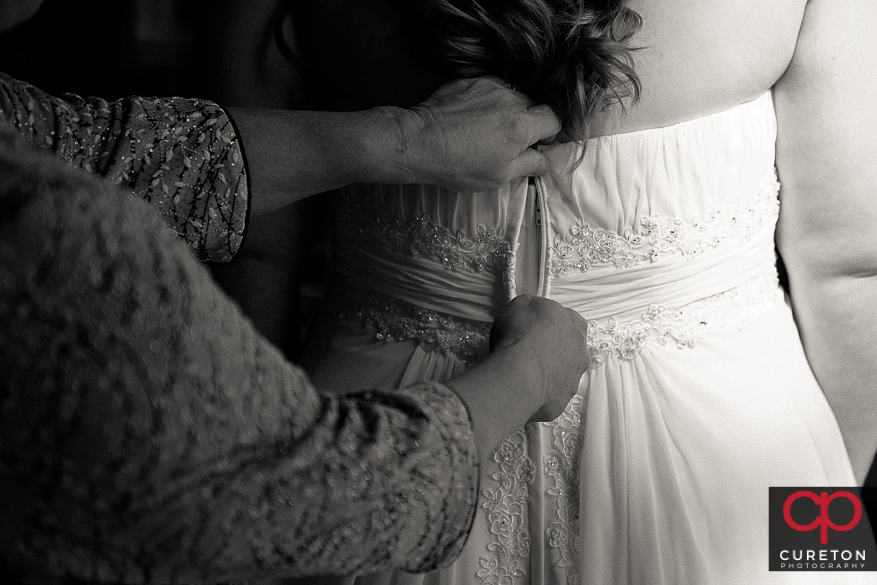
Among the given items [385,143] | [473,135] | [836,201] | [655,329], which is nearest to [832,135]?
[836,201]

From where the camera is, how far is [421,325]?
999 millimetres

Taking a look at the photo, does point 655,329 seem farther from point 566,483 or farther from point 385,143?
point 385,143

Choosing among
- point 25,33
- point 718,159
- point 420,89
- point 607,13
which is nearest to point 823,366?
point 718,159

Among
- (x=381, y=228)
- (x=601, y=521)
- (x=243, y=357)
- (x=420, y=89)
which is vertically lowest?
(x=601, y=521)

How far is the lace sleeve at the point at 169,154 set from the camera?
2.30 feet

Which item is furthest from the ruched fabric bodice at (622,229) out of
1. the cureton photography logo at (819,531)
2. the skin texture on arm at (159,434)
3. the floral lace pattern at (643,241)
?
the skin texture on arm at (159,434)

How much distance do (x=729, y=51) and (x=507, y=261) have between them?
0.37m

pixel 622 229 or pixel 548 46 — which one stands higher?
pixel 548 46

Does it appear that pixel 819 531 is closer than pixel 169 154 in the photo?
No

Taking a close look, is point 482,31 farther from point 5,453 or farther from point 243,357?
point 5,453

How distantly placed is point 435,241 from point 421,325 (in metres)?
0.12

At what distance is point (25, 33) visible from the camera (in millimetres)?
1813

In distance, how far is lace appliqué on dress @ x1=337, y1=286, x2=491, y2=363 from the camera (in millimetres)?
973

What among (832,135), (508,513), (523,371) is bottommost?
(508,513)
